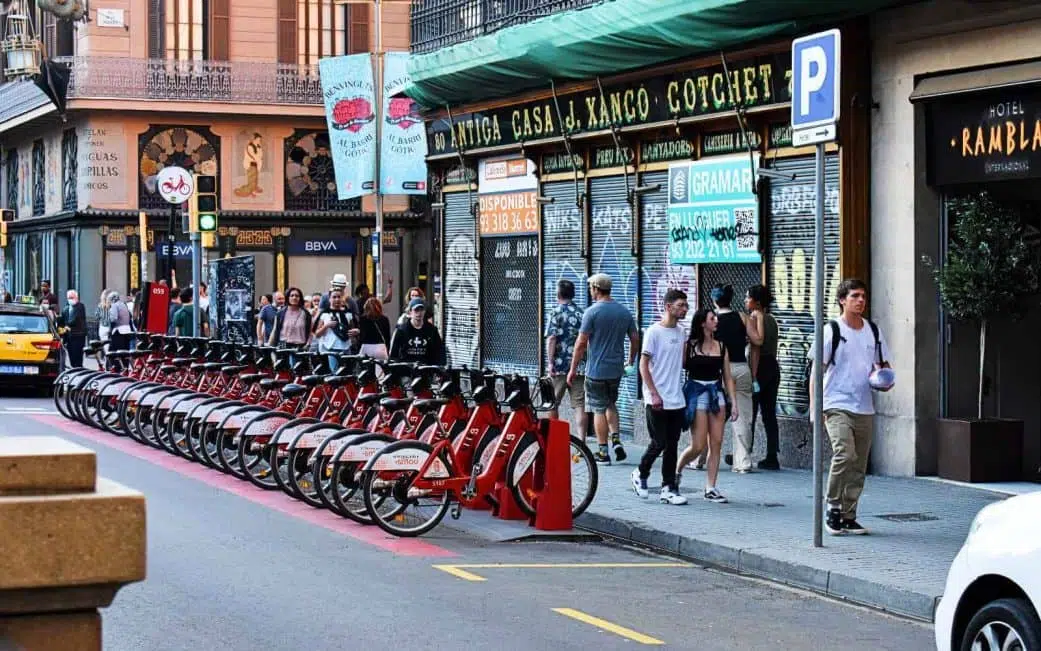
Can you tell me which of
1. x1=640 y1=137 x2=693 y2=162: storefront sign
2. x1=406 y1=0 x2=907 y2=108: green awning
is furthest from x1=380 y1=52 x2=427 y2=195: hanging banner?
x1=640 y1=137 x2=693 y2=162: storefront sign

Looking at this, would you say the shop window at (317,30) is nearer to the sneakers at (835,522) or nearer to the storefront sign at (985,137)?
the storefront sign at (985,137)

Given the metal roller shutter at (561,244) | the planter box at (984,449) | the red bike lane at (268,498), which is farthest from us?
the metal roller shutter at (561,244)

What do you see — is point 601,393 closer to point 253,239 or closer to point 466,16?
point 466,16

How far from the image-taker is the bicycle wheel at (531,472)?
13008 mm

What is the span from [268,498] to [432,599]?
16.6ft

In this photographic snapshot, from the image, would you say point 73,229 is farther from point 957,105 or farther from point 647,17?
point 957,105

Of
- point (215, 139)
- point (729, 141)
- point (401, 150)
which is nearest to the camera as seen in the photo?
point (729, 141)

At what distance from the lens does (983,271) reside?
14.7 metres

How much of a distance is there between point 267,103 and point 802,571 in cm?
3745

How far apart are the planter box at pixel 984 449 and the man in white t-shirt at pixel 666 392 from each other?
263 cm

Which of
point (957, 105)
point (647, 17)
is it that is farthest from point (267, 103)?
point (957, 105)

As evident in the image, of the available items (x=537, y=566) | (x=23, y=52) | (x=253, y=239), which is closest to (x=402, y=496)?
(x=537, y=566)

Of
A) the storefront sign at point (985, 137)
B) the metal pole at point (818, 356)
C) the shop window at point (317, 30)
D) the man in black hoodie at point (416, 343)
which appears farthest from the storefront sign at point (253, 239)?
the metal pole at point (818, 356)

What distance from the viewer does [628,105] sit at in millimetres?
19500
